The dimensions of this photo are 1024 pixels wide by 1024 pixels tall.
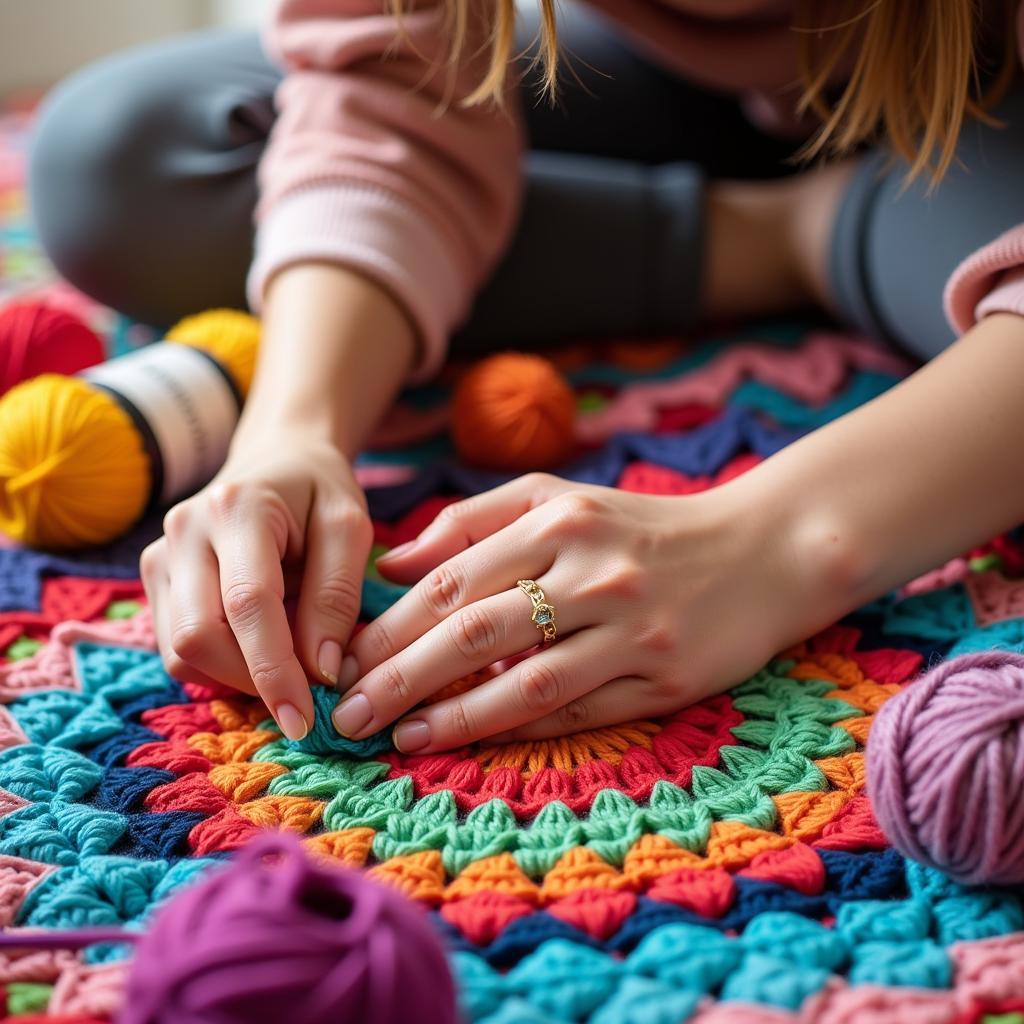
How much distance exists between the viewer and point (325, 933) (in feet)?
1.22

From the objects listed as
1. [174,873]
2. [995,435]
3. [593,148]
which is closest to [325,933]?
[174,873]

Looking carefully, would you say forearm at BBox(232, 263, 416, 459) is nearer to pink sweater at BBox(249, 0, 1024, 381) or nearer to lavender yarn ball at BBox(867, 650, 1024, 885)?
pink sweater at BBox(249, 0, 1024, 381)

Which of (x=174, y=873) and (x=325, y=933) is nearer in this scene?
(x=325, y=933)

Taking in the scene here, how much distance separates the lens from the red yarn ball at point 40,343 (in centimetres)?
91

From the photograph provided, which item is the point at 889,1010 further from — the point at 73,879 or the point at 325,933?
the point at 73,879

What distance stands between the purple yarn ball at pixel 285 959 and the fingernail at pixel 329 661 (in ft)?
0.68

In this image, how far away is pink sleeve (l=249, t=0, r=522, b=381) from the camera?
88cm

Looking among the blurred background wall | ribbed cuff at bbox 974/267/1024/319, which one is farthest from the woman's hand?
the blurred background wall

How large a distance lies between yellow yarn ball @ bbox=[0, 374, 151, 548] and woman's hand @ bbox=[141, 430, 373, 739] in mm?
151

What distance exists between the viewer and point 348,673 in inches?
24.1

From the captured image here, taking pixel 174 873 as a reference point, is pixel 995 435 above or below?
above

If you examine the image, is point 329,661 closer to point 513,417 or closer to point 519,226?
point 513,417

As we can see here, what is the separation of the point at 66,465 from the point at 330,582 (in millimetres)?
267

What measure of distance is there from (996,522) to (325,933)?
0.49 meters
